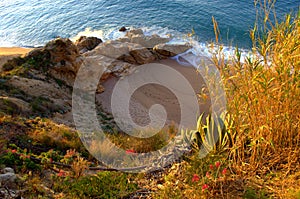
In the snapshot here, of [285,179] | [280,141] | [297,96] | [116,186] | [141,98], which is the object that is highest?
[297,96]

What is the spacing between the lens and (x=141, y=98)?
1365 cm

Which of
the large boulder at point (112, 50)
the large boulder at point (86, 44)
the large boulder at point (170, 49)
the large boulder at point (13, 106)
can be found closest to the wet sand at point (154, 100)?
the large boulder at point (112, 50)

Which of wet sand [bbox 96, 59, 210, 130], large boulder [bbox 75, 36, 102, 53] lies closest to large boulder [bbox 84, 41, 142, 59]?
wet sand [bbox 96, 59, 210, 130]

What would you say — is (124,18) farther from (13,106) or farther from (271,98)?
(271,98)

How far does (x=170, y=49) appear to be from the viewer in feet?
59.9

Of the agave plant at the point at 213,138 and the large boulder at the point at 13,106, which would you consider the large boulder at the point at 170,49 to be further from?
the agave plant at the point at 213,138

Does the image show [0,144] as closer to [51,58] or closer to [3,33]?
[51,58]

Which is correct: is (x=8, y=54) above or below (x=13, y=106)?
above

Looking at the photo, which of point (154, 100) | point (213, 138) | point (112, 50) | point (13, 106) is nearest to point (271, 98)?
point (213, 138)

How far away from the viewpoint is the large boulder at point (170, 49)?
60.0ft

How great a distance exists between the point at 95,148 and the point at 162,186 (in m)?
2.43

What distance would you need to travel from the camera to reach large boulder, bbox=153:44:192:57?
60.0ft

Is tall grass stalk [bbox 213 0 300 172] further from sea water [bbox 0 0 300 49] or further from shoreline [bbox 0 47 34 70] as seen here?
sea water [bbox 0 0 300 49]

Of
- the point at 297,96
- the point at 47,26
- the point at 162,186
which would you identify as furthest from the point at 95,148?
the point at 47,26
